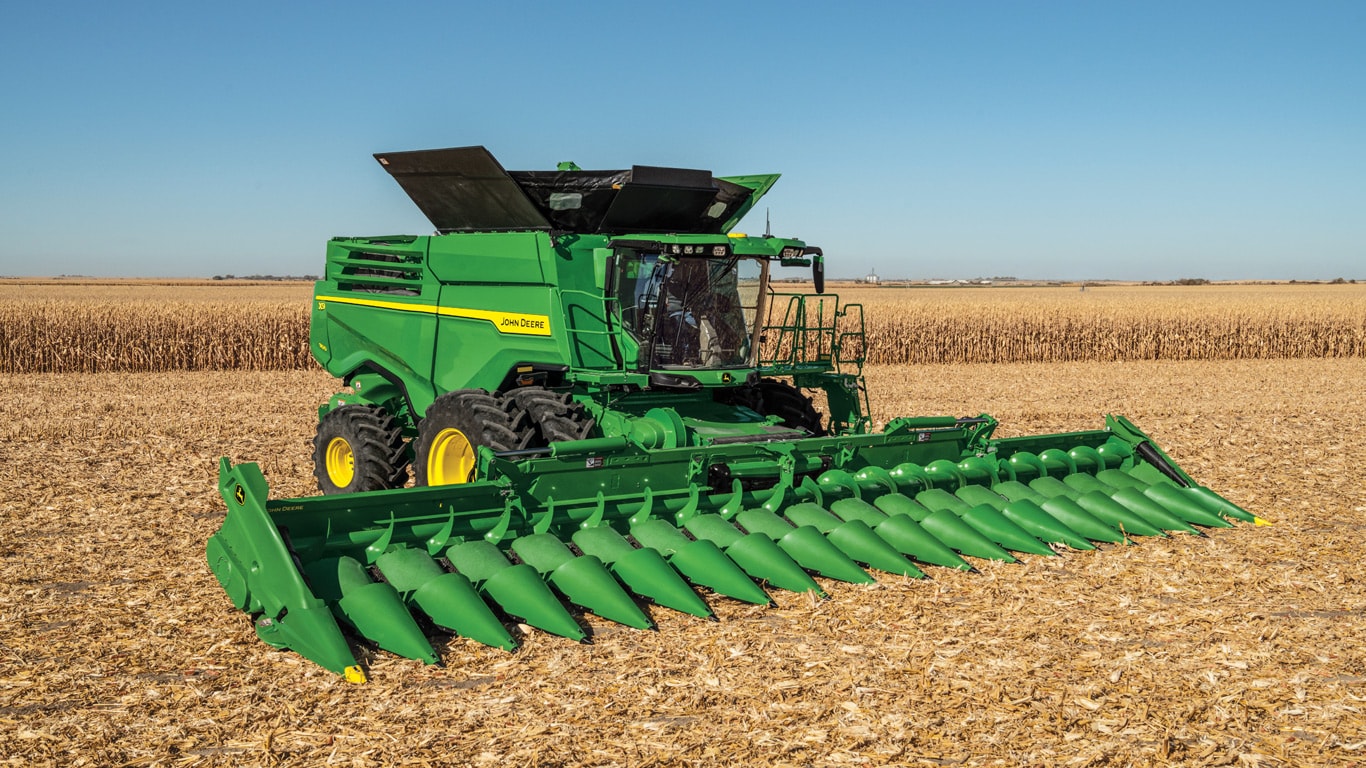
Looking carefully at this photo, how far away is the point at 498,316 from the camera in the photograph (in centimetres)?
806

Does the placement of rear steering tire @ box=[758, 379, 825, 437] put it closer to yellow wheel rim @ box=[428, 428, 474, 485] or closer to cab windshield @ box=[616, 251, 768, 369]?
cab windshield @ box=[616, 251, 768, 369]

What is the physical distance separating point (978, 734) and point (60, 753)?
3540 mm

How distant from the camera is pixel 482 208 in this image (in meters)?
8.43

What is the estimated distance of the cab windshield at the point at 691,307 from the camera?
7.74 meters

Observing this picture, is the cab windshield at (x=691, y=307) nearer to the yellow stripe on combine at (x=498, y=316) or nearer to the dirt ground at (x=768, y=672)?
the yellow stripe on combine at (x=498, y=316)

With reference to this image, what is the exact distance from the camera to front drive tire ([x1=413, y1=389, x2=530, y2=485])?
277 inches

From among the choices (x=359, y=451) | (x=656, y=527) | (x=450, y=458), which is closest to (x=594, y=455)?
(x=656, y=527)

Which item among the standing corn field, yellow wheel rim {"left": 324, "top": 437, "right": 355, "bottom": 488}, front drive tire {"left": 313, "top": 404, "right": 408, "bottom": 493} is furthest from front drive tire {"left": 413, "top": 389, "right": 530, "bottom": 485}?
the standing corn field

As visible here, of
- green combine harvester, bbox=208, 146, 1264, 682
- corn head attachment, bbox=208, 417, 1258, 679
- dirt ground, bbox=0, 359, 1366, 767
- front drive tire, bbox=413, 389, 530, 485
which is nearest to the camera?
dirt ground, bbox=0, 359, 1366, 767

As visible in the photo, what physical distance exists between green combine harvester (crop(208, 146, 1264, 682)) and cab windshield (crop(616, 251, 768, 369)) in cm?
2

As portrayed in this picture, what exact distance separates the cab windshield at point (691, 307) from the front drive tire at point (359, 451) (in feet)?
7.51

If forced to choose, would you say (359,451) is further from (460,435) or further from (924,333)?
(924,333)

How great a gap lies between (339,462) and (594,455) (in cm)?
347

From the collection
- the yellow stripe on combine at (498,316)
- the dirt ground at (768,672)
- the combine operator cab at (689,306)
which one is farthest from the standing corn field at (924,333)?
the combine operator cab at (689,306)
